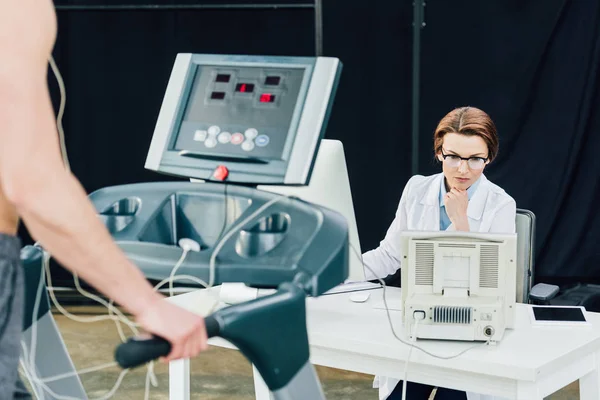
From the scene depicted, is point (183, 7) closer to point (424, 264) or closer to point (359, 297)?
point (359, 297)

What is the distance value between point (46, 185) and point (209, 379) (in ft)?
10.1

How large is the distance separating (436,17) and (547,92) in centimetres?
66

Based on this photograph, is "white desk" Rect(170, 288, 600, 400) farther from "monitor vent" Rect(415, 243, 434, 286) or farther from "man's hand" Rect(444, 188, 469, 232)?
"man's hand" Rect(444, 188, 469, 232)

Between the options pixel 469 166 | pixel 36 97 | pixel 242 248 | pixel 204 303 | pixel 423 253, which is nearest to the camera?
pixel 36 97

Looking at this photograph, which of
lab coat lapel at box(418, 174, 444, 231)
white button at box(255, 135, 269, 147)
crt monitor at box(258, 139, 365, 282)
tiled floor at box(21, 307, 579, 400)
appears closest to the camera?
white button at box(255, 135, 269, 147)

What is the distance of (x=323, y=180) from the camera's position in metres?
2.29

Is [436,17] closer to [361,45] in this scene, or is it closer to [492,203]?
[361,45]

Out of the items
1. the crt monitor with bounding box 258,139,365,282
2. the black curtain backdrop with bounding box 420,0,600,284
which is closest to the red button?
the crt monitor with bounding box 258,139,365,282

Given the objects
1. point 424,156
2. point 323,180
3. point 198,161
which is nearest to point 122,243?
point 198,161

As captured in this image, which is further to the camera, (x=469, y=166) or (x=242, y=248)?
(x=469, y=166)

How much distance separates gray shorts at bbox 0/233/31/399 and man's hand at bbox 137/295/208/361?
18 cm

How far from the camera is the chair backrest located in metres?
2.83

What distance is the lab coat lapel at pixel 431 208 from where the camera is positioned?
2.97m

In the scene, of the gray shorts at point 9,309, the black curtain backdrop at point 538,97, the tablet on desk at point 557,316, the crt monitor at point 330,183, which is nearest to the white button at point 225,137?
the gray shorts at point 9,309
